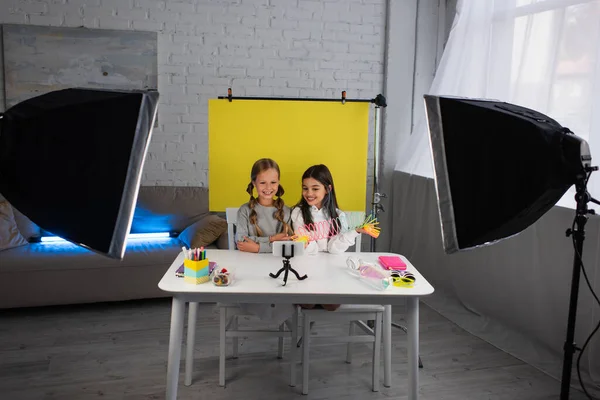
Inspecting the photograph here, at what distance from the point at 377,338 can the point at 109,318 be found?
178cm

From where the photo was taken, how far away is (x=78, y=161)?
1.26m

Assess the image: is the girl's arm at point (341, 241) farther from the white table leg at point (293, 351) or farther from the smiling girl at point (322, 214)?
the white table leg at point (293, 351)

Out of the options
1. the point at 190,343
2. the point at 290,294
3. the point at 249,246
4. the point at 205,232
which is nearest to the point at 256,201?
the point at 249,246

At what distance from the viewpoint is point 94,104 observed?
1.28 m

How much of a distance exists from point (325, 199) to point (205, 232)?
1256 millimetres

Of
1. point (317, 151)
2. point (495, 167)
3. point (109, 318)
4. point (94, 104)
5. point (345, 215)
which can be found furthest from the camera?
point (109, 318)

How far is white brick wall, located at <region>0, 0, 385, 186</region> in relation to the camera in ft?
13.4

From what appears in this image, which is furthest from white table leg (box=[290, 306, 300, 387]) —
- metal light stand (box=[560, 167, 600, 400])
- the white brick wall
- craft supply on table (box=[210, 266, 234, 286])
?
the white brick wall

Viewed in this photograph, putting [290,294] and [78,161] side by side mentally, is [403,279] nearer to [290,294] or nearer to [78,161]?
[290,294]

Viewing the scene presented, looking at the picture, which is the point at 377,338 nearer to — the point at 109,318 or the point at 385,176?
the point at 109,318

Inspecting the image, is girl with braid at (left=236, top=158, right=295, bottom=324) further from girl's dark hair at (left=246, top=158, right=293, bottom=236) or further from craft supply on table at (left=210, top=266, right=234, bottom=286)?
craft supply on table at (left=210, top=266, right=234, bottom=286)

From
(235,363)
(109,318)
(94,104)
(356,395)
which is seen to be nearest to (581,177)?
(94,104)

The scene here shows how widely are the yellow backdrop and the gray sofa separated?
847 mm

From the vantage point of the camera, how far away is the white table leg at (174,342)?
2.09 m
